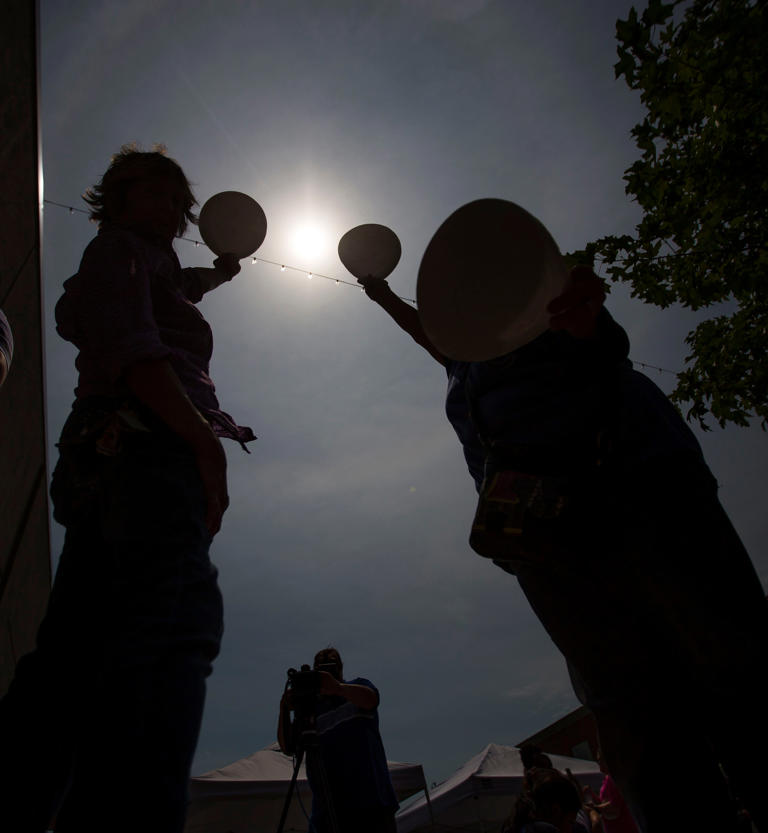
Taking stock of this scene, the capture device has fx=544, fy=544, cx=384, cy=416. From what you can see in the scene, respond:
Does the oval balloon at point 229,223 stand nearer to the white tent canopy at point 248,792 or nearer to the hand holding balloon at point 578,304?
the hand holding balloon at point 578,304

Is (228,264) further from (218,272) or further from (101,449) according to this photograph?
(101,449)

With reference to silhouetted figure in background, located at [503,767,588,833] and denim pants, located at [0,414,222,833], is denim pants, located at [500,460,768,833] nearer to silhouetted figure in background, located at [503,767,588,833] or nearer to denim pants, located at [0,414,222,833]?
denim pants, located at [0,414,222,833]

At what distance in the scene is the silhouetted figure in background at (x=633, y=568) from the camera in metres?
0.90

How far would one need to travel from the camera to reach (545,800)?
336 centimetres

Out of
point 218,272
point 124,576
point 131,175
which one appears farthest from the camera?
point 218,272

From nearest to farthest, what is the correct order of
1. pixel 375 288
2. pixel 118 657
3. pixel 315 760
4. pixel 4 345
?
1. pixel 118 657
2. pixel 4 345
3. pixel 375 288
4. pixel 315 760

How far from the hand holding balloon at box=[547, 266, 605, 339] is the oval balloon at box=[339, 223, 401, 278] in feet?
4.50

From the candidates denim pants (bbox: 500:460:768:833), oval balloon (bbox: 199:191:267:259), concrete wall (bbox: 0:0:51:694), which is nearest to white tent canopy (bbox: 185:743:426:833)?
concrete wall (bbox: 0:0:51:694)

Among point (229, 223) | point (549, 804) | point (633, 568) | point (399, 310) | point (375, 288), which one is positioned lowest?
point (549, 804)

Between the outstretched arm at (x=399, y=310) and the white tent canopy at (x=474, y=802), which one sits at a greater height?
the outstretched arm at (x=399, y=310)

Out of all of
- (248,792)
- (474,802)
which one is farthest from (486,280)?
(474,802)

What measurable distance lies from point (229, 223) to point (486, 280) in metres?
1.33

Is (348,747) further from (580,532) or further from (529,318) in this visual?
(529,318)

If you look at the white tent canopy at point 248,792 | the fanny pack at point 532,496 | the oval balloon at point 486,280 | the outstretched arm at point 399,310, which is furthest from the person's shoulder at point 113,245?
the white tent canopy at point 248,792
